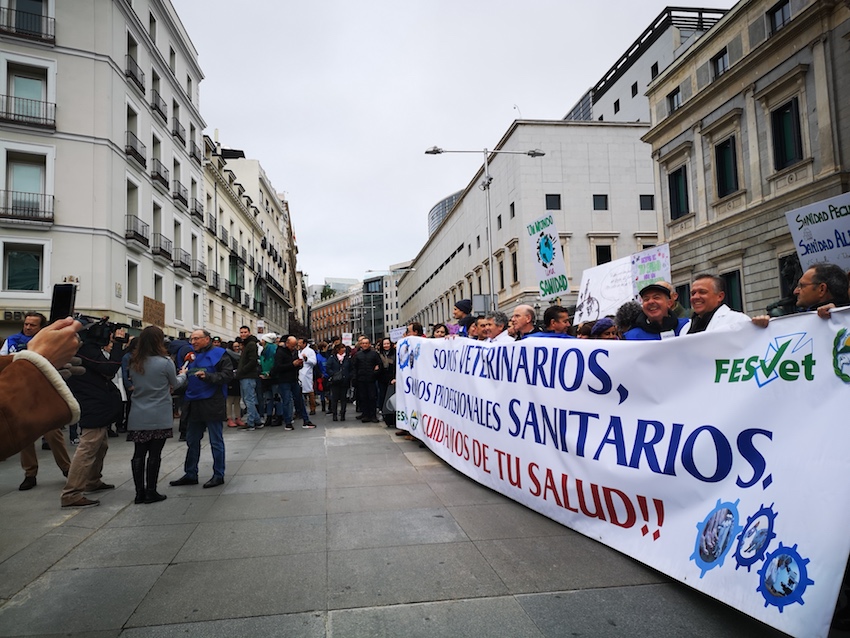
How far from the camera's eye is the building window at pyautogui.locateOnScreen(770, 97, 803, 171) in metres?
18.2

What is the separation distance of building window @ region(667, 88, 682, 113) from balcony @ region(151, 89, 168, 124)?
23.0 m

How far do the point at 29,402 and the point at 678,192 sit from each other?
86.1 feet

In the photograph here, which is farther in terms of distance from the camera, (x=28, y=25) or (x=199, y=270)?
(x=199, y=270)

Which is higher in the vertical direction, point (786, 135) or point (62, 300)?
point (786, 135)

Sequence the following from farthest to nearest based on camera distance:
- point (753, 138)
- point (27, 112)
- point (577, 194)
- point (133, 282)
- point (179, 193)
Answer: point (577, 194) < point (179, 193) < point (133, 282) < point (27, 112) < point (753, 138)

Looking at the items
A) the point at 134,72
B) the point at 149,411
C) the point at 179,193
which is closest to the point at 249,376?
the point at 149,411

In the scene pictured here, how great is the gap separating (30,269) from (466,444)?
2250 cm

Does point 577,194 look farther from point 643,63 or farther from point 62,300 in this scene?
point 62,300

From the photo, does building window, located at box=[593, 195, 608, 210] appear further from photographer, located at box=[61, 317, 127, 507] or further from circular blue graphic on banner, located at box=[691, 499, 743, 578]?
circular blue graphic on banner, located at box=[691, 499, 743, 578]

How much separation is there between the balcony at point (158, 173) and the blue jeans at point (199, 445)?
24518 millimetres

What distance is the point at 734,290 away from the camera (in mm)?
21172

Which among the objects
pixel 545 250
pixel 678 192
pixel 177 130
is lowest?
pixel 545 250

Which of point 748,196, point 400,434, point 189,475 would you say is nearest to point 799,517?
point 189,475

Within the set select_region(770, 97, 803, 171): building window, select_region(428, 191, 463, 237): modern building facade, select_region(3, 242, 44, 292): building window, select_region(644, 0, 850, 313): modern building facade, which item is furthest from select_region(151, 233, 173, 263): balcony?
select_region(428, 191, 463, 237): modern building facade
